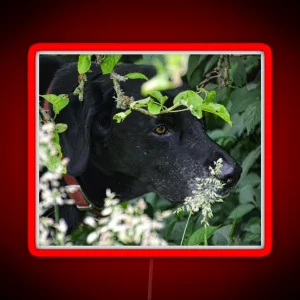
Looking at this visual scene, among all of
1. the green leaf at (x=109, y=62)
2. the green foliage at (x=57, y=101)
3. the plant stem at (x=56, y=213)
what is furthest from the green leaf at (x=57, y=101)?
the plant stem at (x=56, y=213)

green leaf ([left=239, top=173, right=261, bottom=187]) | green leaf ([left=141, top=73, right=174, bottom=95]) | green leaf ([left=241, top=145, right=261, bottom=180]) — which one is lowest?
green leaf ([left=239, top=173, right=261, bottom=187])

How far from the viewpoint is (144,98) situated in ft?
5.51

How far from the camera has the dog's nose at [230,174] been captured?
168 cm

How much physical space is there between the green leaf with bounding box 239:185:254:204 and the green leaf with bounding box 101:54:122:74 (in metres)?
0.42

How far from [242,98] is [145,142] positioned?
0.81 ft

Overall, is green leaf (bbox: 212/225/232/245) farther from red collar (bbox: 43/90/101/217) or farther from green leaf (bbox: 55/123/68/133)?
green leaf (bbox: 55/123/68/133)

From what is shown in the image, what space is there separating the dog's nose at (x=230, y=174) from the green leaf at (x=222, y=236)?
106 millimetres

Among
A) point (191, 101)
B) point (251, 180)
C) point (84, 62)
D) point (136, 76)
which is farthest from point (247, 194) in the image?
point (84, 62)

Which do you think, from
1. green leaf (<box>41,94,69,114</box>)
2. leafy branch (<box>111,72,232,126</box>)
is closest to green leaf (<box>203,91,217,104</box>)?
leafy branch (<box>111,72,232,126</box>)

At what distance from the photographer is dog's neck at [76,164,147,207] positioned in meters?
1.71
